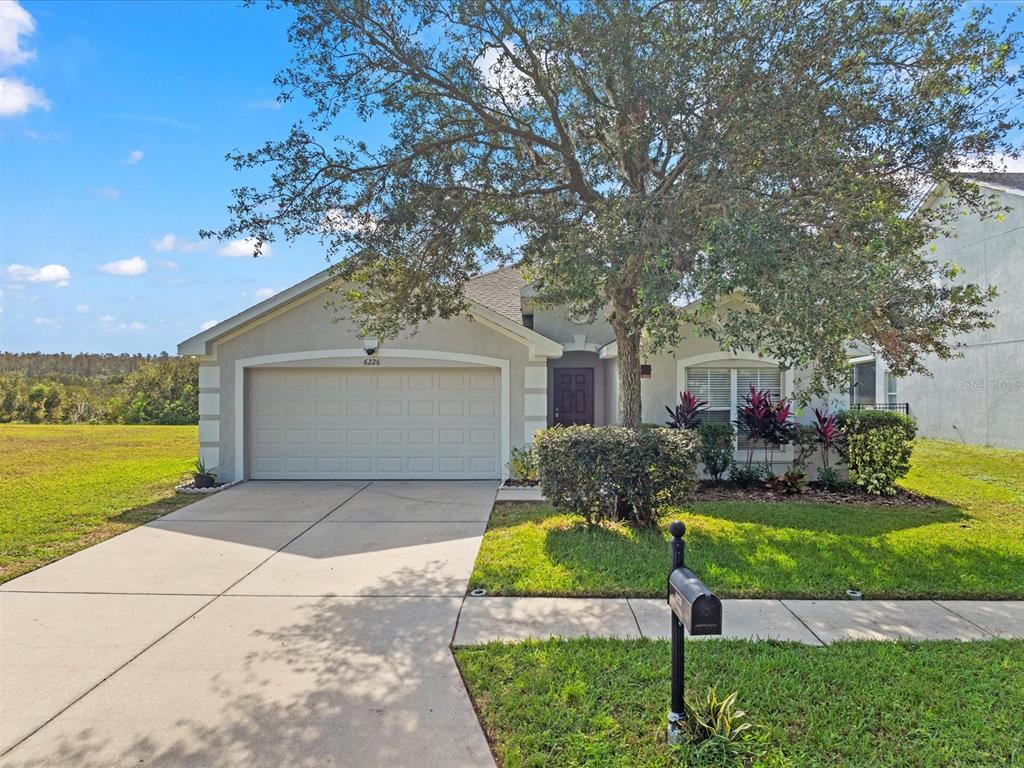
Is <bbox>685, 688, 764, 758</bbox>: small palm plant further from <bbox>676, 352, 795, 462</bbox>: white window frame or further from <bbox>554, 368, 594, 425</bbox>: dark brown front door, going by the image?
<bbox>554, 368, 594, 425</bbox>: dark brown front door

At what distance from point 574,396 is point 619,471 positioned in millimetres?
7208

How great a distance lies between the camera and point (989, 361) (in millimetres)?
15852

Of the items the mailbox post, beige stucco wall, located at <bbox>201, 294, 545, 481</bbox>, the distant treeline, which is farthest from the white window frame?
the distant treeline

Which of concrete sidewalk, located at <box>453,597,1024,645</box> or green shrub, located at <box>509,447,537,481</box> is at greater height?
green shrub, located at <box>509,447,537,481</box>

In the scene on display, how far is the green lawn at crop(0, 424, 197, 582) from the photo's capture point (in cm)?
735

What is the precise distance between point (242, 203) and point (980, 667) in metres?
8.69

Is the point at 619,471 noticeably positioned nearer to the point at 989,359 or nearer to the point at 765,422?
the point at 765,422

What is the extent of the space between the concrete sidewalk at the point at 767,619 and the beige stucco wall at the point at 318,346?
6.39 m

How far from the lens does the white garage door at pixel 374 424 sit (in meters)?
11.7

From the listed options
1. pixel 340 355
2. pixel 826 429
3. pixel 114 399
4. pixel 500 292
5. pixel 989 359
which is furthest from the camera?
pixel 114 399

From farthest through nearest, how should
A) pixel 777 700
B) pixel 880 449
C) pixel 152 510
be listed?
pixel 880 449, pixel 152 510, pixel 777 700

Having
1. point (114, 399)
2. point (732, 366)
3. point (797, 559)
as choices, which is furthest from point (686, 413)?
point (114, 399)

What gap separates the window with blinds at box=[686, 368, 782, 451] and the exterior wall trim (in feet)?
11.8

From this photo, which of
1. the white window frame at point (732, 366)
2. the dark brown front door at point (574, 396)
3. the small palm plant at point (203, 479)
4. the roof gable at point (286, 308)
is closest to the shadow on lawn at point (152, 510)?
the small palm plant at point (203, 479)
